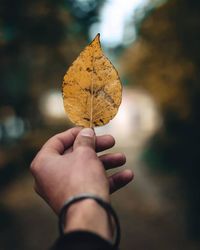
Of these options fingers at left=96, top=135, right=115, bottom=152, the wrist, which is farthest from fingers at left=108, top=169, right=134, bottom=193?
the wrist

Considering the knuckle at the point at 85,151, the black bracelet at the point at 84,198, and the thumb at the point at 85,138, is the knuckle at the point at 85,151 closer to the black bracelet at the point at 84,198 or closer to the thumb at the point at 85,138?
the thumb at the point at 85,138

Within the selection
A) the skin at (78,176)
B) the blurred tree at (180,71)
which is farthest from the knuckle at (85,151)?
the blurred tree at (180,71)

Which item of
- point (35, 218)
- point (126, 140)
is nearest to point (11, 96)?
point (35, 218)

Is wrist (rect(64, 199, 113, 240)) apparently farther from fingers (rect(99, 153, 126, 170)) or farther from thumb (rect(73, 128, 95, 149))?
fingers (rect(99, 153, 126, 170))

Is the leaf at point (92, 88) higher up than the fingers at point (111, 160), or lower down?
higher up

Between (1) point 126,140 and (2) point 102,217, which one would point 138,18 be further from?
(1) point 126,140

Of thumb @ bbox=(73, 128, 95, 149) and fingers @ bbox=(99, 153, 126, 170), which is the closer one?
thumb @ bbox=(73, 128, 95, 149)
